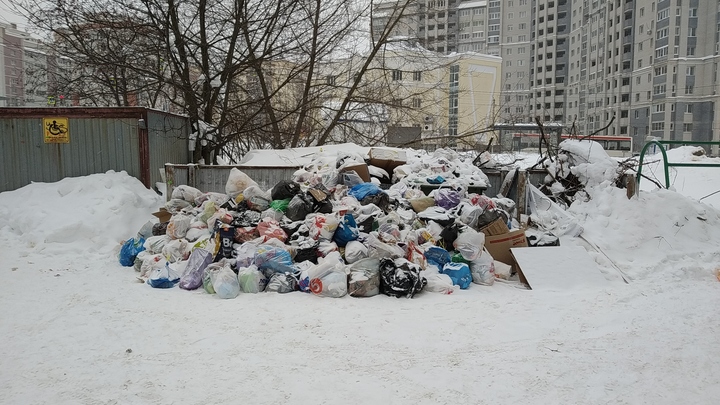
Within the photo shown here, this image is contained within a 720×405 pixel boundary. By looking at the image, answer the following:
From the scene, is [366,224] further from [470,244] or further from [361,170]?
[361,170]

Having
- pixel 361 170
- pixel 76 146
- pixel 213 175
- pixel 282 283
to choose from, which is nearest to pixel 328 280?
pixel 282 283

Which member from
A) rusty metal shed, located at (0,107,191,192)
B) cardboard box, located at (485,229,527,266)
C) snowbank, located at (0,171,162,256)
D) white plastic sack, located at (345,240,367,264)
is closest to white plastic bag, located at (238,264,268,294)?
white plastic sack, located at (345,240,367,264)

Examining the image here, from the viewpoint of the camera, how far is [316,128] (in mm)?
14781

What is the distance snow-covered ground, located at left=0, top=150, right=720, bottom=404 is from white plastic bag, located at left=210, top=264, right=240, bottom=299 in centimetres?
10

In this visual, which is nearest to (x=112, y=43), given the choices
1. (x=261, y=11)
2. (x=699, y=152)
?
(x=261, y=11)

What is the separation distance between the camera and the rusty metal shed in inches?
316

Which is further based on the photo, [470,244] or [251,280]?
[470,244]

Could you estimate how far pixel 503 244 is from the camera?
238 inches

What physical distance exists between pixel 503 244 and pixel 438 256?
36.7 inches

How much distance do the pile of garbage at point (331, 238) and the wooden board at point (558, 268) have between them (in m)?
0.28

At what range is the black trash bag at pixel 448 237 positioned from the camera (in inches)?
229

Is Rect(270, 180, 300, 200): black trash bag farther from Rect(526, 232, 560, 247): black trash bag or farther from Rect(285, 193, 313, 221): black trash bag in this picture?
Rect(526, 232, 560, 247): black trash bag

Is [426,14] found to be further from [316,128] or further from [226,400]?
[226,400]

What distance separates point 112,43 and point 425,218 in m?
8.74
